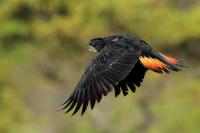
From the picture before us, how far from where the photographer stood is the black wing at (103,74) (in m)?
8.57

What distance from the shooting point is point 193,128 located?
19531mm

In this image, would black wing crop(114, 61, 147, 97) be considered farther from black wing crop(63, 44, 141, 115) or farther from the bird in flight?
black wing crop(63, 44, 141, 115)

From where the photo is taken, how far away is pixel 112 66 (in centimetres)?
875

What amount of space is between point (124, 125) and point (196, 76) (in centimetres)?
203

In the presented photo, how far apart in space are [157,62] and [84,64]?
35.4 feet

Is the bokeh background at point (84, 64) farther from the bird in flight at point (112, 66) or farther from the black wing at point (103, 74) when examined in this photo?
the black wing at point (103, 74)

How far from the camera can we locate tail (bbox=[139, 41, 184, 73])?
345 inches

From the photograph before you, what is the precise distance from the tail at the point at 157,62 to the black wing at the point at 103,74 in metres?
0.09

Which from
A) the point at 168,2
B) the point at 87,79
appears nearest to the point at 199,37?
the point at 168,2

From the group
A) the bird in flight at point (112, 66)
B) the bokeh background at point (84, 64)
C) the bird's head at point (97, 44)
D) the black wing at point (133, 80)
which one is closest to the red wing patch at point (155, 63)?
the bird in flight at point (112, 66)

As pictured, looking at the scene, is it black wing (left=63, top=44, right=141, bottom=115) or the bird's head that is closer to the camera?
black wing (left=63, top=44, right=141, bottom=115)

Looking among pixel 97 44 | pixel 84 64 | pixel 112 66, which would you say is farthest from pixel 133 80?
pixel 84 64

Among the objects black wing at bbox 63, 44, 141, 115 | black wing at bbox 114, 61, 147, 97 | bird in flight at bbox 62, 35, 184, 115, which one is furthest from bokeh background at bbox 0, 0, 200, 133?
black wing at bbox 63, 44, 141, 115

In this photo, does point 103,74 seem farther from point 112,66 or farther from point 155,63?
point 155,63
